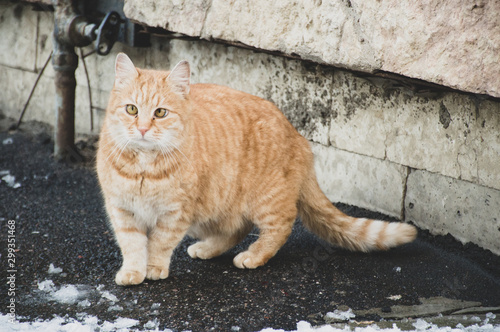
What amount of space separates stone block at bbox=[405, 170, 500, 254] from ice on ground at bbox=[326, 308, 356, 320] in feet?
3.79

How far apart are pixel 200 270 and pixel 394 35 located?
1.90 m

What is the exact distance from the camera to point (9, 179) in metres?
5.12

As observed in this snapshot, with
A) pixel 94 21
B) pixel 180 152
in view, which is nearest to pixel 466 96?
pixel 180 152

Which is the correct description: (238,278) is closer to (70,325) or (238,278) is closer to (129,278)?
(129,278)

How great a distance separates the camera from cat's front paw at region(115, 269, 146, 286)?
126 inches

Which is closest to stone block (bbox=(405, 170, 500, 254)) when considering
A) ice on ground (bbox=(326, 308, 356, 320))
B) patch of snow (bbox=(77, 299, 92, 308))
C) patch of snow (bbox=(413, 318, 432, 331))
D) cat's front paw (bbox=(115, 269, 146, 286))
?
patch of snow (bbox=(413, 318, 432, 331))

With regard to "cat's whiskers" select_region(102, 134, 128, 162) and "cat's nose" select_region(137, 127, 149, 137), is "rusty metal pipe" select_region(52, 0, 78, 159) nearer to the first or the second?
"cat's whiskers" select_region(102, 134, 128, 162)

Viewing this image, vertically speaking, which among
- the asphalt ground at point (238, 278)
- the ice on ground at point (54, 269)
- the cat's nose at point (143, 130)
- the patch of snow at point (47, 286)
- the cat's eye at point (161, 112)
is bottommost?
the patch of snow at point (47, 286)

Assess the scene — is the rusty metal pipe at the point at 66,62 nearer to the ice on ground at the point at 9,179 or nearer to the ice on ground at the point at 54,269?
the ice on ground at the point at 9,179

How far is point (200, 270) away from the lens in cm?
354

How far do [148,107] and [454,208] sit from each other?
2075mm

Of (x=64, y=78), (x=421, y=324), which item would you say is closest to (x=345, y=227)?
(x=421, y=324)

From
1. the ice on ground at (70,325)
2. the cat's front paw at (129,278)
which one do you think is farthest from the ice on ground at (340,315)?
the cat's front paw at (129,278)

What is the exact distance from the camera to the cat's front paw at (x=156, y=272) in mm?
3301
